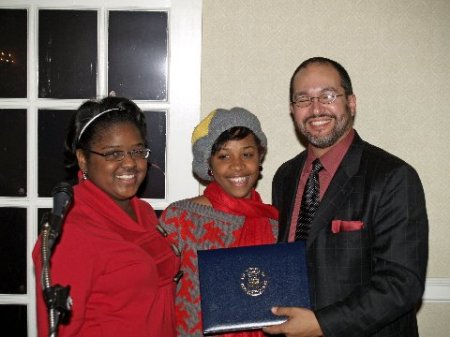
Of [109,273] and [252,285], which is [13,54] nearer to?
[109,273]

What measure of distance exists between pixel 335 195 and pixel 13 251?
231 cm

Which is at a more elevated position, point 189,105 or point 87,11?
point 87,11

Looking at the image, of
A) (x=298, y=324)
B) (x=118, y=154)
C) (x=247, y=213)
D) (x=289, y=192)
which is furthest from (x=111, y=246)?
(x=289, y=192)

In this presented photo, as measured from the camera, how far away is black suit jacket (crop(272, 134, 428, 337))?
173 centimetres

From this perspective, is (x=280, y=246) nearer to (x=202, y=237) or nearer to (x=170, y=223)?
(x=202, y=237)

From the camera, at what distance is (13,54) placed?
2920mm

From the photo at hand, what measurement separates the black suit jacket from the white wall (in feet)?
3.62

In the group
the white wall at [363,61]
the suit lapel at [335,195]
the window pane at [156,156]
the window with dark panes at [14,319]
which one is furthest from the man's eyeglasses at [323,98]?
the window with dark panes at [14,319]

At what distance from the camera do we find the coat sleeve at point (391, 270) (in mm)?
1723

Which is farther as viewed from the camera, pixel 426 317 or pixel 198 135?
pixel 426 317

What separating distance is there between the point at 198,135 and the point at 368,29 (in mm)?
Answer: 1483

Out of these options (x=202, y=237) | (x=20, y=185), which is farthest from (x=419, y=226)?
(x=20, y=185)

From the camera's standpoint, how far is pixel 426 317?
2971 mm

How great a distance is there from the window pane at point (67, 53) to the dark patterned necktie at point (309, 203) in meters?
1.66
